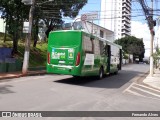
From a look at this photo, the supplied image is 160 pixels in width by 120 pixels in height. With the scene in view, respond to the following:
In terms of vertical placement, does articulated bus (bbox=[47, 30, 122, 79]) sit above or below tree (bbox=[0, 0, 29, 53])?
below

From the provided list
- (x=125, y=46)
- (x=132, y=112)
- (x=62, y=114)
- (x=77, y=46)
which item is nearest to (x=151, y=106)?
(x=132, y=112)

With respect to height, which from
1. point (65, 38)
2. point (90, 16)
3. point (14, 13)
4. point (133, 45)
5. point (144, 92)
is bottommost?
point (144, 92)

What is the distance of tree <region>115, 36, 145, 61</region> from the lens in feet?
370

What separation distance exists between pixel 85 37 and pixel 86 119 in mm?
9937

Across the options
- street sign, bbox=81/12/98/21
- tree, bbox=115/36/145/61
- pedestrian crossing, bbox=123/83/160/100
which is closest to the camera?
pedestrian crossing, bbox=123/83/160/100

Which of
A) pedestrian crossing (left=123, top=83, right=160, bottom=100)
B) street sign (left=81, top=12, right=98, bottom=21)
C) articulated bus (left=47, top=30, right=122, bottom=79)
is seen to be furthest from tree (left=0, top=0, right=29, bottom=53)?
pedestrian crossing (left=123, top=83, right=160, bottom=100)

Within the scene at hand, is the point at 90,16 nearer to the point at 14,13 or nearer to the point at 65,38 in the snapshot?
the point at 14,13

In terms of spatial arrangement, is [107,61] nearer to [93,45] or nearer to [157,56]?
[93,45]

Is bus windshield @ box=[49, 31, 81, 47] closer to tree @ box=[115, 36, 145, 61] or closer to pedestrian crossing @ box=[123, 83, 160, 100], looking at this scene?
pedestrian crossing @ box=[123, 83, 160, 100]

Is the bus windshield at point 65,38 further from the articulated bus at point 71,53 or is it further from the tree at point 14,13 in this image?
the tree at point 14,13

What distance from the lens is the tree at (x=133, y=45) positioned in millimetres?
112625

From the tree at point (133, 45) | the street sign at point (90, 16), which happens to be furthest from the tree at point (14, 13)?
the tree at point (133, 45)

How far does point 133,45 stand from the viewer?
114062 millimetres

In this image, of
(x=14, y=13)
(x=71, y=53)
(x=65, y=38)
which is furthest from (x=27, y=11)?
(x=71, y=53)
